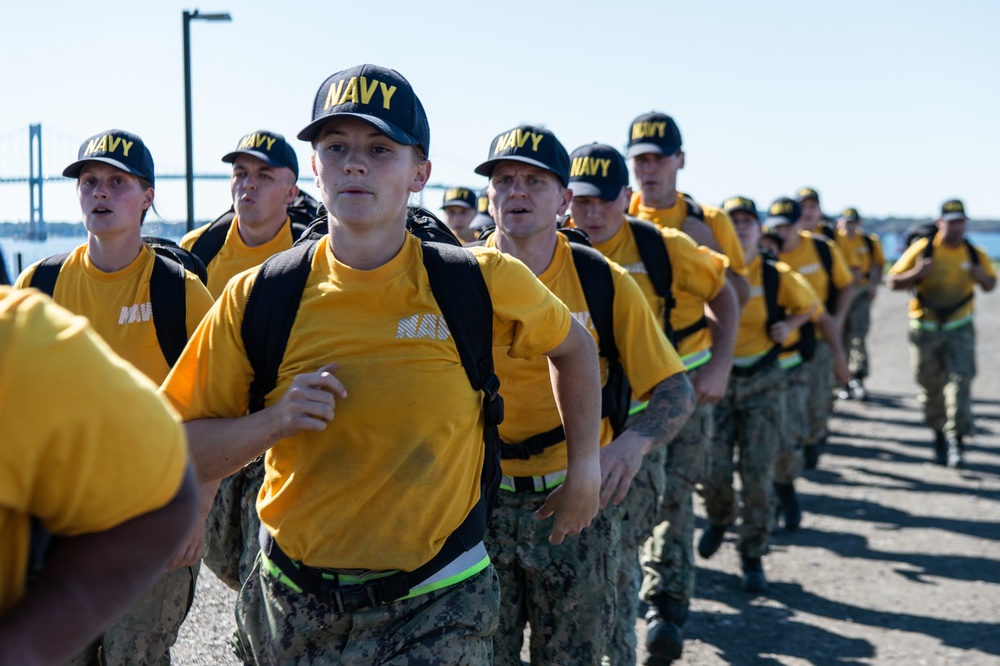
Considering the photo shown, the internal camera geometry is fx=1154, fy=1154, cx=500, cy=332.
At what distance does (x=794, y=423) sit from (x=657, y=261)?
162 inches

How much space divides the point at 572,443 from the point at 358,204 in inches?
39.7

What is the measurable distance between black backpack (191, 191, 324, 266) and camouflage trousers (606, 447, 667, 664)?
226 centimetres

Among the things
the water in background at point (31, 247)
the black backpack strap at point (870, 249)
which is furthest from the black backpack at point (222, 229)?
the black backpack strap at point (870, 249)

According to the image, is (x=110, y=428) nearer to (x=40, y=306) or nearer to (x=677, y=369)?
(x=40, y=306)

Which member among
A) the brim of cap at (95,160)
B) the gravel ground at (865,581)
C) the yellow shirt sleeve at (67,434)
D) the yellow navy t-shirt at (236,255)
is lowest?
the gravel ground at (865,581)

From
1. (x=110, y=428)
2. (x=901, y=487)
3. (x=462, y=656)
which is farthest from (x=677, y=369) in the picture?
(x=901, y=487)

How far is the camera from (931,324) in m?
12.9

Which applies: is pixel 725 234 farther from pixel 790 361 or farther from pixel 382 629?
pixel 382 629

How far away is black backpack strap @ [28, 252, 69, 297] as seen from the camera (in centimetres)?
469

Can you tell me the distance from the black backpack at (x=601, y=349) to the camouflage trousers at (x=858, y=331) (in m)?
12.1

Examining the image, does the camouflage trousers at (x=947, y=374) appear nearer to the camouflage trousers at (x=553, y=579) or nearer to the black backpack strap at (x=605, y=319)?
the black backpack strap at (x=605, y=319)

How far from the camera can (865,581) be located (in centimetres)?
844

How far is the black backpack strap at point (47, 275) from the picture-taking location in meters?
4.69

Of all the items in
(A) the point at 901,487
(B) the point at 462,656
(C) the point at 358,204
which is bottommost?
(A) the point at 901,487
